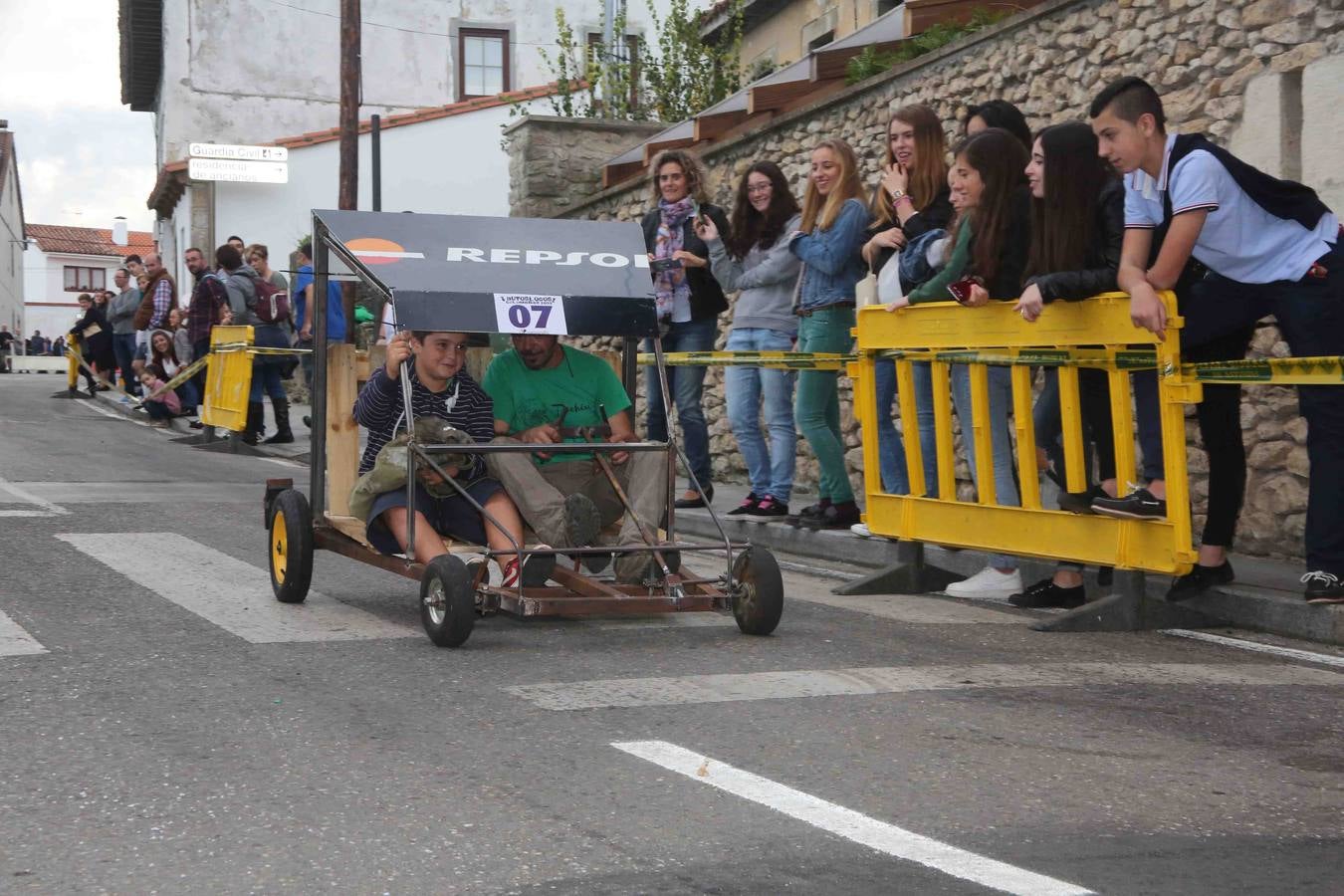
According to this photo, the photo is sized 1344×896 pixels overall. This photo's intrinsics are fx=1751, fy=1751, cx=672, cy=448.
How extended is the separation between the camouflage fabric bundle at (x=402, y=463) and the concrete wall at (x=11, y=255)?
84629mm

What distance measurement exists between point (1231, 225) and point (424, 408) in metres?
3.32

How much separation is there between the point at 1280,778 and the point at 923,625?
2.65 metres

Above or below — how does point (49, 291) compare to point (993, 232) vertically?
above

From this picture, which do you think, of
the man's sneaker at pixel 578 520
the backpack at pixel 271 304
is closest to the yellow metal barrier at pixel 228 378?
the backpack at pixel 271 304

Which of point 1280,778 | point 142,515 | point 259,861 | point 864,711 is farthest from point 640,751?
point 142,515

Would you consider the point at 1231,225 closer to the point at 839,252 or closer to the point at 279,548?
the point at 839,252

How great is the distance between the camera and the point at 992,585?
27.1 ft

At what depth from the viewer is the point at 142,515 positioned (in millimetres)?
10656

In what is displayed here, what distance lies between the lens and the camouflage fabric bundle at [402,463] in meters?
6.93

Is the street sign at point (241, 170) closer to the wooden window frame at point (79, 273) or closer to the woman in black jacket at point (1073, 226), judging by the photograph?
the woman in black jacket at point (1073, 226)

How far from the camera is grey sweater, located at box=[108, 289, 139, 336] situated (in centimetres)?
2412

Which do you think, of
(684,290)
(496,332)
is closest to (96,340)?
(684,290)

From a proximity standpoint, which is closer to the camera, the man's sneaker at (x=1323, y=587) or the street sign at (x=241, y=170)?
the man's sneaker at (x=1323, y=587)

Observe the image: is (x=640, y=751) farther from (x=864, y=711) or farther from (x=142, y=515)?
(x=142, y=515)
